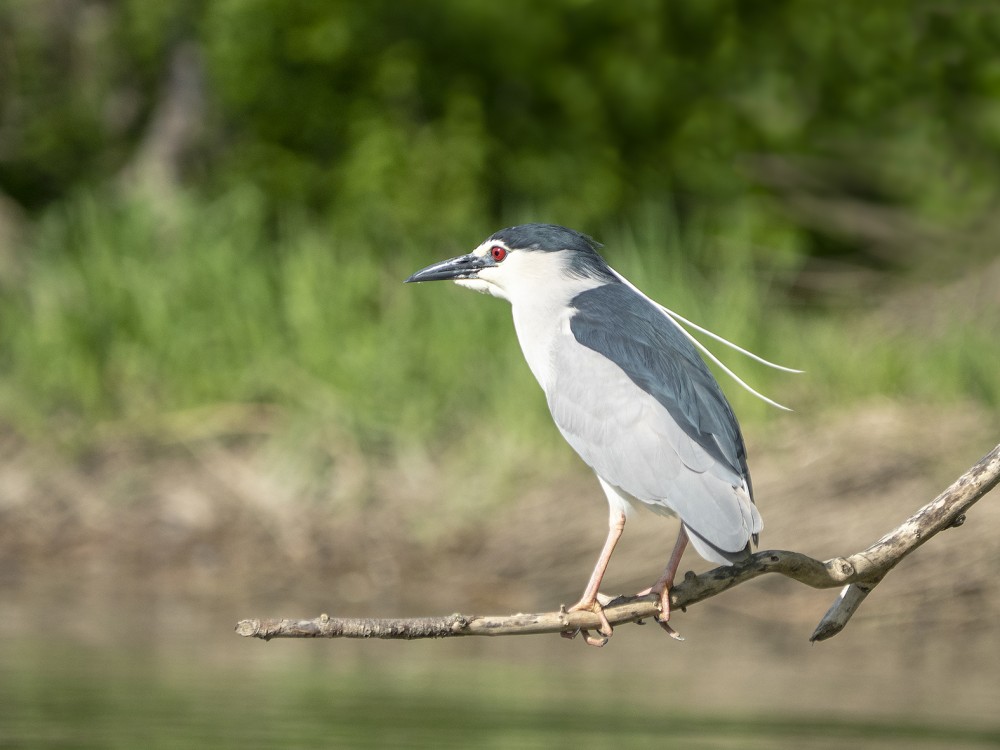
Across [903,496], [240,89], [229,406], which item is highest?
[240,89]

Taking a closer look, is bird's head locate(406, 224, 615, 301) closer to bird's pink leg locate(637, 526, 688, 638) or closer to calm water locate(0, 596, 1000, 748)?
bird's pink leg locate(637, 526, 688, 638)

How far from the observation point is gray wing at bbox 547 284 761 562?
153 inches

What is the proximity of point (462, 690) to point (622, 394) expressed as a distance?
190 centimetres

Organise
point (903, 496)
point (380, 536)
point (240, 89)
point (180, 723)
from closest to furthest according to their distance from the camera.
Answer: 1. point (180, 723)
2. point (903, 496)
3. point (380, 536)
4. point (240, 89)

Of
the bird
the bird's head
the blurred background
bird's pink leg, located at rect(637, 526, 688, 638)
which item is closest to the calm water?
the blurred background

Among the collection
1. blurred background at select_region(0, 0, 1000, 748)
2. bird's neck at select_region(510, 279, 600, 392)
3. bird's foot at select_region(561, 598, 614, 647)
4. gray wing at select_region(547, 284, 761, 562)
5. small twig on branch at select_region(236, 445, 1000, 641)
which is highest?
blurred background at select_region(0, 0, 1000, 748)

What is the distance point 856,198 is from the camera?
12398mm

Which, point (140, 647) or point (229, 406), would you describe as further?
point (229, 406)

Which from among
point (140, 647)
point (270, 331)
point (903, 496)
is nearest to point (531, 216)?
point (270, 331)

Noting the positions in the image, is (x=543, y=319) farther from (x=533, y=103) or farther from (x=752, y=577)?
(x=533, y=103)

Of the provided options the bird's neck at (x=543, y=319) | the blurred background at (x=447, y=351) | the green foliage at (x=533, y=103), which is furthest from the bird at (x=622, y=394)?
the green foliage at (x=533, y=103)

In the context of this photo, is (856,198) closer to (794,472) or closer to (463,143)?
(463,143)

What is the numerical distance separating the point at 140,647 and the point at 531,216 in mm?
4748

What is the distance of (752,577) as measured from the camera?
3.31 meters
